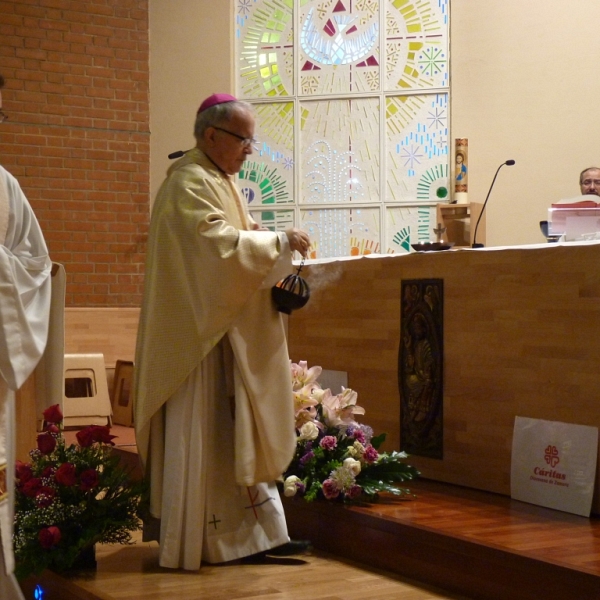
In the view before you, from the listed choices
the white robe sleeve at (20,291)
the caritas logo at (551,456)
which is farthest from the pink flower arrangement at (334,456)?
the white robe sleeve at (20,291)

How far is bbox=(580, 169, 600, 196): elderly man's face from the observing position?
21.6 ft

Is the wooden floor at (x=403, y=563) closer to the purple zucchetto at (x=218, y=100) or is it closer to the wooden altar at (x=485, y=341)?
the wooden altar at (x=485, y=341)

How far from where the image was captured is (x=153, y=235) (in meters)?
3.45

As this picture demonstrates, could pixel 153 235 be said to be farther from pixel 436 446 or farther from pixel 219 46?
Result: pixel 219 46

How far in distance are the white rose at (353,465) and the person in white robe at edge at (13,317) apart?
128cm

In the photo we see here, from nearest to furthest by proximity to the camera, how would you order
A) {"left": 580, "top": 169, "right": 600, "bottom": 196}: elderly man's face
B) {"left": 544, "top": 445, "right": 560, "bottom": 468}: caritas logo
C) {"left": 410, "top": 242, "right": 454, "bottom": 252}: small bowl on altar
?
1. {"left": 544, "top": 445, "right": 560, "bottom": 468}: caritas logo
2. {"left": 410, "top": 242, "right": 454, "bottom": 252}: small bowl on altar
3. {"left": 580, "top": 169, "right": 600, "bottom": 196}: elderly man's face

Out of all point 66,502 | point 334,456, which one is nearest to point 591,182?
point 334,456

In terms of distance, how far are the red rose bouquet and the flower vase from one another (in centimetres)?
3

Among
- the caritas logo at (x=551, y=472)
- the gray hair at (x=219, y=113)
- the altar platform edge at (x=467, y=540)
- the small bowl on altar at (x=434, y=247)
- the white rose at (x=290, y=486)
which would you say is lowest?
the altar platform edge at (x=467, y=540)

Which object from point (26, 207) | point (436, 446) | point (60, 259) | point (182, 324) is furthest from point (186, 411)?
point (60, 259)

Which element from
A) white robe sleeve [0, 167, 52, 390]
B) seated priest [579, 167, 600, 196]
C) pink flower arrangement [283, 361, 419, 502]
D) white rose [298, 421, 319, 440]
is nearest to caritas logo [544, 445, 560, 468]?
pink flower arrangement [283, 361, 419, 502]

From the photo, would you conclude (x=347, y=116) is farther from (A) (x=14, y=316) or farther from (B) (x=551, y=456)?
(A) (x=14, y=316)

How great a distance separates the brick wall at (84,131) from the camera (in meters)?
7.82

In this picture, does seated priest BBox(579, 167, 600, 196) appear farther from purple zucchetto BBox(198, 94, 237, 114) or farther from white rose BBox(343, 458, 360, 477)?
purple zucchetto BBox(198, 94, 237, 114)
